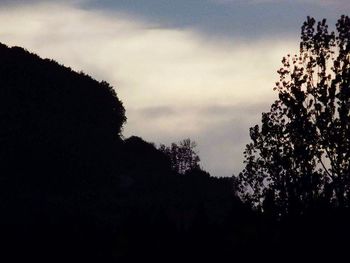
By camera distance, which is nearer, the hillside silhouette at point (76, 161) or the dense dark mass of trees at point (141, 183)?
the dense dark mass of trees at point (141, 183)

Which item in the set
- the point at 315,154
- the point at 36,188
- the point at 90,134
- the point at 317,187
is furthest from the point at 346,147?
the point at 90,134

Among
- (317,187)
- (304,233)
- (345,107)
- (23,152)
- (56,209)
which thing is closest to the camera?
(304,233)

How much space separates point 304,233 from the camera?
105 feet

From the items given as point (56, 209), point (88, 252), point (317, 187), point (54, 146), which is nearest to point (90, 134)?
point (54, 146)

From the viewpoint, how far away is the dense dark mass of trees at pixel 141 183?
32.6 meters

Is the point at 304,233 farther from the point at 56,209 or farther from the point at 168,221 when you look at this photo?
the point at 56,209

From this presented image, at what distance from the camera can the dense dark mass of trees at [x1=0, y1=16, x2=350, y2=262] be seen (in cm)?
3259

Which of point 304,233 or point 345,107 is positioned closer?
point 304,233

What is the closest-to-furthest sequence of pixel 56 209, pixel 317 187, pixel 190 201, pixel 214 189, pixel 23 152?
pixel 317 187, pixel 56 209, pixel 23 152, pixel 190 201, pixel 214 189

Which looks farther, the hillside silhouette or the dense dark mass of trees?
the hillside silhouette

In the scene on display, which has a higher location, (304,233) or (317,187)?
(317,187)

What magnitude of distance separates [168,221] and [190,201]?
201 ft

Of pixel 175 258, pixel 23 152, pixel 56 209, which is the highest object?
pixel 23 152

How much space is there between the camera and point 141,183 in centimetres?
9775
